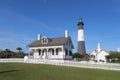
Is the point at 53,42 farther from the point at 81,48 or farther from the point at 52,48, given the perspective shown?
the point at 81,48

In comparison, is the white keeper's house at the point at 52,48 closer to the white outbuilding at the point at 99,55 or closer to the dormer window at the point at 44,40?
the dormer window at the point at 44,40

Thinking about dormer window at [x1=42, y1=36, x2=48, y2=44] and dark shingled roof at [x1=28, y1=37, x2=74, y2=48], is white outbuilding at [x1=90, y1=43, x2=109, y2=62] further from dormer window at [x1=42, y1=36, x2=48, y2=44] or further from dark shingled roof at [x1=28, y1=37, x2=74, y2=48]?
dormer window at [x1=42, y1=36, x2=48, y2=44]

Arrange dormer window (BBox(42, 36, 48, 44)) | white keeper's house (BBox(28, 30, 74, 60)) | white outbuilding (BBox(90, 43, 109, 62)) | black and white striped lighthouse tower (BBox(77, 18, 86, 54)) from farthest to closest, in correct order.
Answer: white outbuilding (BBox(90, 43, 109, 62)), black and white striped lighthouse tower (BBox(77, 18, 86, 54)), dormer window (BBox(42, 36, 48, 44)), white keeper's house (BBox(28, 30, 74, 60))


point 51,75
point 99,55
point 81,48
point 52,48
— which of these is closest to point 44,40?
point 52,48

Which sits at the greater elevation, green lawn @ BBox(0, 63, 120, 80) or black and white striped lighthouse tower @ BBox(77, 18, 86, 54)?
black and white striped lighthouse tower @ BBox(77, 18, 86, 54)

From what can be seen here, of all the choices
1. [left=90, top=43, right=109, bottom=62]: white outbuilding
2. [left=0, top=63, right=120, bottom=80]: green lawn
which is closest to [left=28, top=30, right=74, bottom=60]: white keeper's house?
[left=0, top=63, right=120, bottom=80]: green lawn

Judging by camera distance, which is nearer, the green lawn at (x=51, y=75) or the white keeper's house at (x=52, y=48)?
the green lawn at (x=51, y=75)

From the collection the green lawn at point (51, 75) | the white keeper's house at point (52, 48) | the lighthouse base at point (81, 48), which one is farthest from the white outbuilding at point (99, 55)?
the green lawn at point (51, 75)

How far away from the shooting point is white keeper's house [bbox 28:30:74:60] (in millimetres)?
38625

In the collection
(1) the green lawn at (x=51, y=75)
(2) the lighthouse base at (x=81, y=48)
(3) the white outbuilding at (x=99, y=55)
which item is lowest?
(1) the green lawn at (x=51, y=75)

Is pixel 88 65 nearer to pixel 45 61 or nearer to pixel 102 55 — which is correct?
pixel 45 61

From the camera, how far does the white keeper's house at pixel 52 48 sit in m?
38.6

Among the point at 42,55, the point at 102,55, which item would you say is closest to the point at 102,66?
the point at 42,55

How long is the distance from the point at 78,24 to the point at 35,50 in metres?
18.6
